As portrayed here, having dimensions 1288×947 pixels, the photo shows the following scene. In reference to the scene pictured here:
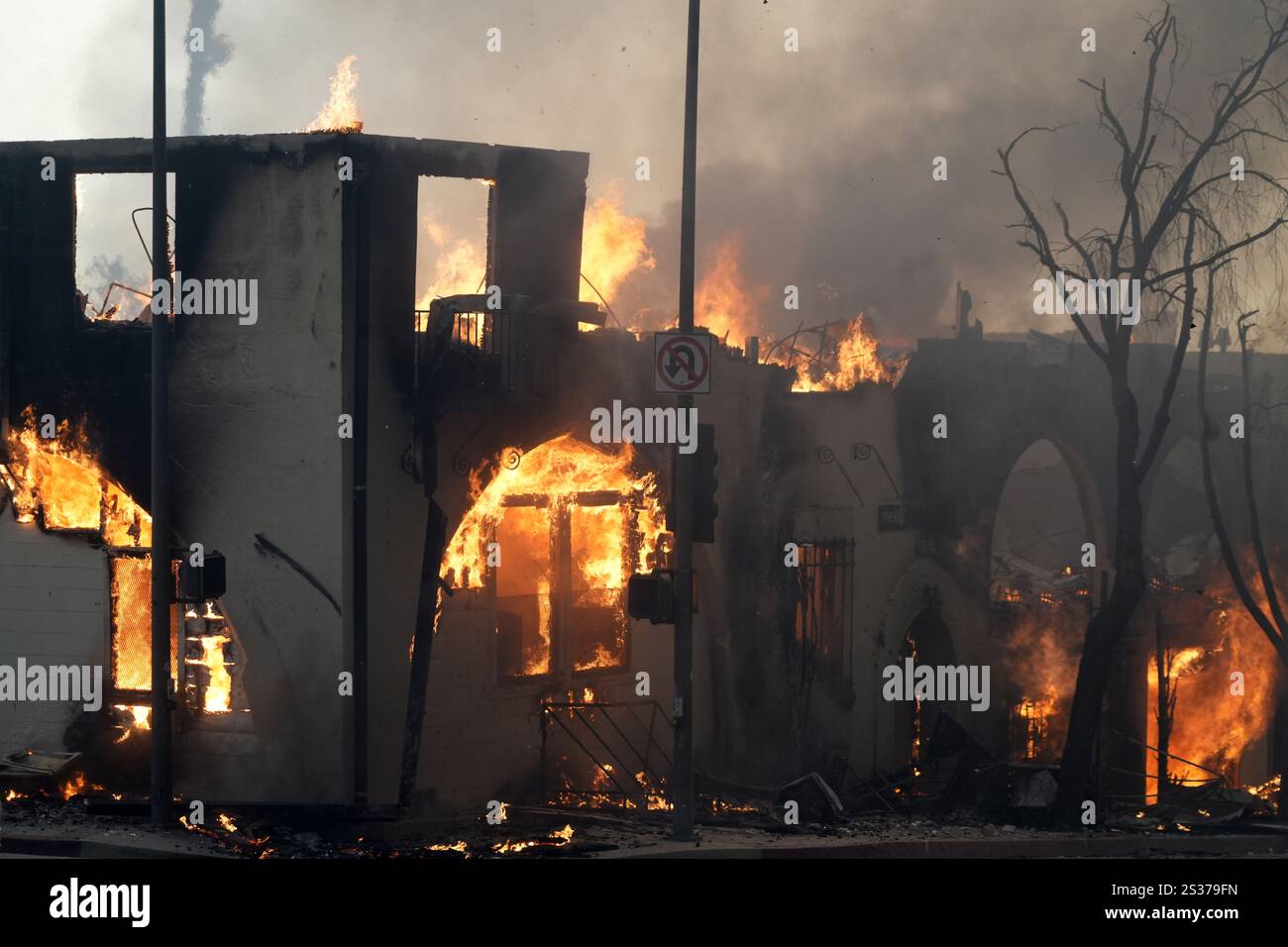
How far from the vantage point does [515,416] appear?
52.9ft

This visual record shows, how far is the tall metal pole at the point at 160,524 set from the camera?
13148mm

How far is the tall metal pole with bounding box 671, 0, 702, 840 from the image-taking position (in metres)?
12.8

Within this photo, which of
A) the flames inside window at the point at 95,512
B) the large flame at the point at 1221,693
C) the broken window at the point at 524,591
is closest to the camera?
the flames inside window at the point at 95,512

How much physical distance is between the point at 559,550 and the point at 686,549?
170 inches

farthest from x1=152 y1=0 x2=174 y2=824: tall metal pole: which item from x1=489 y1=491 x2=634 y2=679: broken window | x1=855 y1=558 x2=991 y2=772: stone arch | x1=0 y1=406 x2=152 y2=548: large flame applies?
x1=855 y1=558 x2=991 y2=772: stone arch

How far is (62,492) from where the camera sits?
51.6 feet

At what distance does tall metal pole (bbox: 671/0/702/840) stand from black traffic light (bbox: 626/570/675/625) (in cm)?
7

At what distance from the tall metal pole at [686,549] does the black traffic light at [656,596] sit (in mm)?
68

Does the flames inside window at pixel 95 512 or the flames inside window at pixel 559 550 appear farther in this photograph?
the flames inside window at pixel 559 550

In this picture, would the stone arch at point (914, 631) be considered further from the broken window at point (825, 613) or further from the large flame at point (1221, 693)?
the large flame at point (1221, 693)

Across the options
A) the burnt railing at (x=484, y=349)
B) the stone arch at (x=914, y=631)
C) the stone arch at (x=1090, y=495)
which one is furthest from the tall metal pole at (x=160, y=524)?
the stone arch at (x=1090, y=495)

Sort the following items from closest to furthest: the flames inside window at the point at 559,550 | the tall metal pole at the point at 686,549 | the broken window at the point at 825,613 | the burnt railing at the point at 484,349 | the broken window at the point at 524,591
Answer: the tall metal pole at the point at 686,549 < the burnt railing at the point at 484,349 < the flames inside window at the point at 559,550 < the broken window at the point at 524,591 < the broken window at the point at 825,613

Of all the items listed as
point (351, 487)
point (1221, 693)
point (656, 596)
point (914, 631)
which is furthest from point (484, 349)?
point (1221, 693)

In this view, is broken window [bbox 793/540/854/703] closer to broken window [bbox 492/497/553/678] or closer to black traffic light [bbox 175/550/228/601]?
broken window [bbox 492/497/553/678]
